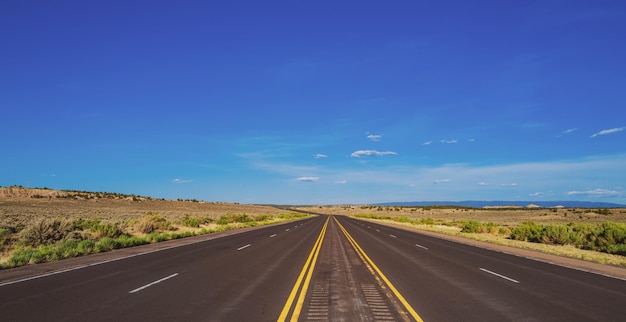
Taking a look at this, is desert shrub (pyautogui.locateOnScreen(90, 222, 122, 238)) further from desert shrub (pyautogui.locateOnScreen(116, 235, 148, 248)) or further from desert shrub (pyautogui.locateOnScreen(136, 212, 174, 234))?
desert shrub (pyautogui.locateOnScreen(136, 212, 174, 234))

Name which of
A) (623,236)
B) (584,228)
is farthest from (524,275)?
(584,228)

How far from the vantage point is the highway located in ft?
23.0

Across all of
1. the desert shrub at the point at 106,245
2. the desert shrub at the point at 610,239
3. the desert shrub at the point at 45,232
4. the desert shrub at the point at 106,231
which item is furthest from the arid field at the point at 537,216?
the desert shrub at the point at 45,232

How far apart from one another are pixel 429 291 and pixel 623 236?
60.9 ft

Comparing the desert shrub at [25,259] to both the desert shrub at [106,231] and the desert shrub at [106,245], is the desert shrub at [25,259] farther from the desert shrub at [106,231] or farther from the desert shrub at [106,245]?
the desert shrub at [106,231]

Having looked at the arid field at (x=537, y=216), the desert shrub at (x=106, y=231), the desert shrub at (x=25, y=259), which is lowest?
the desert shrub at (x=25, y=259)

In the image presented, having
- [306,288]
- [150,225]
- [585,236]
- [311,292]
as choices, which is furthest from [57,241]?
[585,236]

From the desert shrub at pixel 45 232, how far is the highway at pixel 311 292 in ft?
28.3

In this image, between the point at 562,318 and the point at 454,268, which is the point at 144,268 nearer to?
the point at 454,268

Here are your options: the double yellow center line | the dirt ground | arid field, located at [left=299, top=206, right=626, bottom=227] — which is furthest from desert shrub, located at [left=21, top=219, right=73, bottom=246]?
arid field, located at [left=299, top=206, right=626, bottom=227]

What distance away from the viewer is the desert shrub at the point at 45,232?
19594mm

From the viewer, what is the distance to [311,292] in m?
A: 8.98

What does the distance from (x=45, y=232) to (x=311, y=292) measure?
17.8m

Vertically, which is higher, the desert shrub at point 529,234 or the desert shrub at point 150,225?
the desert shrub at point 150,225
